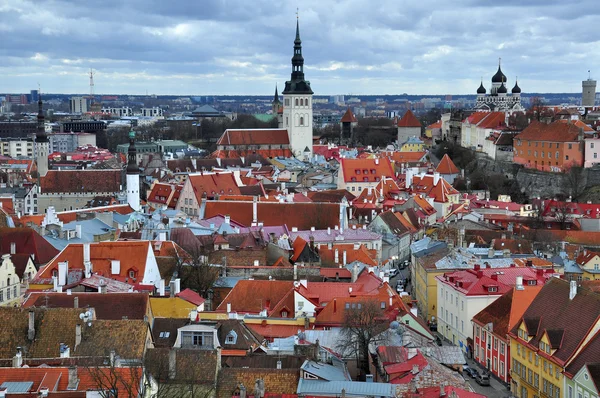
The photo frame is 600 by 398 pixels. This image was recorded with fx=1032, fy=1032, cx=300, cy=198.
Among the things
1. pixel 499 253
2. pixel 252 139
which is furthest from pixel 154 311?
pixel 252 139

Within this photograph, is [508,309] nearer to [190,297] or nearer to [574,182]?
[190,297]

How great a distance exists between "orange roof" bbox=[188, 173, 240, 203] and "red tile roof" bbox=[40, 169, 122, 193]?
1146 centimetres

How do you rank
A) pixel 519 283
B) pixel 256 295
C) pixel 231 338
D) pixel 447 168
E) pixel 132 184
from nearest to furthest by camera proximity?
pixel 231 338 < pixel 519 283 < pixel 256 295 < pixel 132 184 < pixel 447 168

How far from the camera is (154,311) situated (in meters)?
39.6

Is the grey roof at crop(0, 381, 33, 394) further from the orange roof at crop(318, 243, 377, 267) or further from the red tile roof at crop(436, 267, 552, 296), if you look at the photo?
the orange roof at crop(318, 243, 377, 267)

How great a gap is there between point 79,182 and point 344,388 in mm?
66823

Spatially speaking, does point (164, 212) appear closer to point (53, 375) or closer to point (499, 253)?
point (499, 253)

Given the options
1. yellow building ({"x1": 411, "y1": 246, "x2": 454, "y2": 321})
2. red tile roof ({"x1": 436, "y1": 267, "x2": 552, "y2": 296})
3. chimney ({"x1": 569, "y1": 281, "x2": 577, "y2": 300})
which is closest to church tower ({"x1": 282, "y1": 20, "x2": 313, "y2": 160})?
yellow building ({"x1": 411, "y1": 246, "x2": 454, "y2": 321})

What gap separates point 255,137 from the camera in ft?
433

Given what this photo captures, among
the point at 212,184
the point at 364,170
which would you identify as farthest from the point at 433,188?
the point at 212,184

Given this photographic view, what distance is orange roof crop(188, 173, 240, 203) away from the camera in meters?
83.4

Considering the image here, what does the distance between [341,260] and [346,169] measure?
44.5 metres

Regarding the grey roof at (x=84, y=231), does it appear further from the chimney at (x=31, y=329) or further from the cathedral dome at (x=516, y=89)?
the cathedral dome at (x=516, y=89)

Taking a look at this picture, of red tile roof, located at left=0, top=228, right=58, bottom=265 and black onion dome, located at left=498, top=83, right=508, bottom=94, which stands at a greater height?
black onion dome, located at left=498, top=83, right=508, bottom=94
